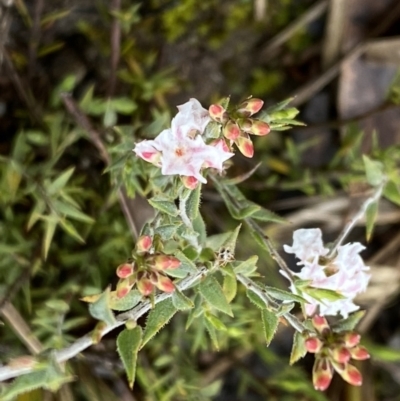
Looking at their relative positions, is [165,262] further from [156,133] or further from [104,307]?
[156,133]

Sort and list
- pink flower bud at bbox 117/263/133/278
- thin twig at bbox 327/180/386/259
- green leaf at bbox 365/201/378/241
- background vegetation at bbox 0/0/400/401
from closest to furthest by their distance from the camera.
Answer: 1. pink flower bud at bbox 117/263/133/278
2. thin twig at bbox 327/180/386/259
3. green leaf at bbox 365/201/378/241
4. background vegetation at bbox 0/0/400/401

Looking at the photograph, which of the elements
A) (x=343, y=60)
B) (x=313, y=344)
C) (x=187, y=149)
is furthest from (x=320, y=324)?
(x=343, y=60)

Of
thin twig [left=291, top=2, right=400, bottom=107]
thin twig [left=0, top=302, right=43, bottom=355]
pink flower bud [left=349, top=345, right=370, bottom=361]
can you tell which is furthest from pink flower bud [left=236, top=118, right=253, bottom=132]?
thin twig [left=291, top=2, right=400, bottom=107]

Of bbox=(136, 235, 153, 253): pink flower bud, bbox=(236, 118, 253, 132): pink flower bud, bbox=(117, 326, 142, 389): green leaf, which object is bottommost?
bbox=(117, 326, 142, 389): green leaf

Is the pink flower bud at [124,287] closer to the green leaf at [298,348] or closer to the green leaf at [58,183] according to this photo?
the green leaf at [298,348]

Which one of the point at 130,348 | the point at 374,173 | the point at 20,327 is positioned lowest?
the point at 20,327

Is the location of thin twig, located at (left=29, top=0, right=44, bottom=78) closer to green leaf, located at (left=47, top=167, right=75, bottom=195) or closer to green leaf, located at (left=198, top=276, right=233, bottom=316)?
green leaf, located at (left=47, top=167, right=75, bottom=195)

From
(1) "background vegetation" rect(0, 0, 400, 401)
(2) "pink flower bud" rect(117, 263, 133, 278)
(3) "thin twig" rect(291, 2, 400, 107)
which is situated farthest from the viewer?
(3) "thin twig" rect(291, 2, 400, 107)
